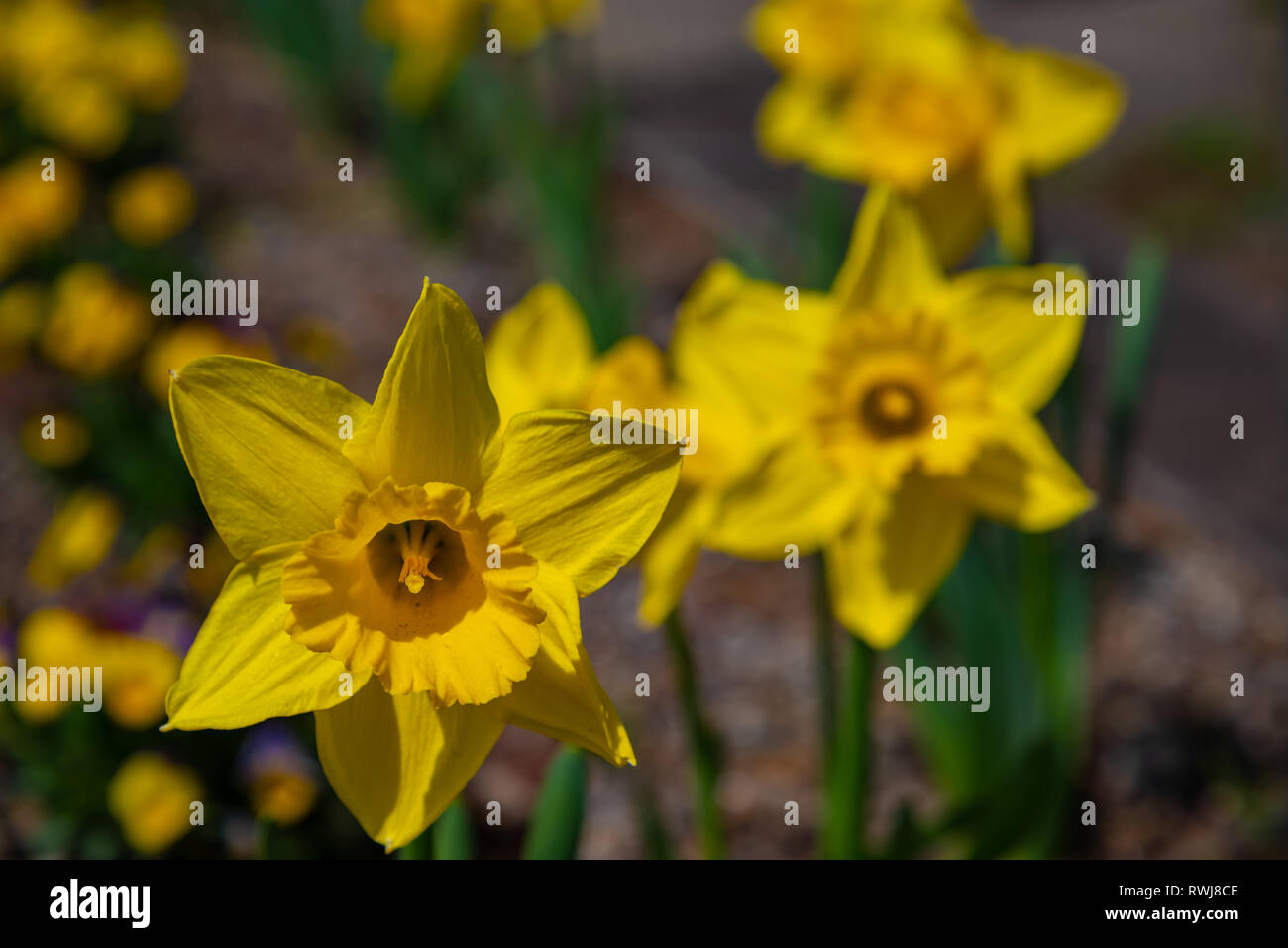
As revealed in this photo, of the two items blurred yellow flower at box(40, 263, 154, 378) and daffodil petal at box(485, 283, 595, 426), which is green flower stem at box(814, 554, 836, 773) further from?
blurred yellow flower at box(40, 263, 154, 378)

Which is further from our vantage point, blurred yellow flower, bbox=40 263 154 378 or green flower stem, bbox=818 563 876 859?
blurred yellow flower, bbox=40 263 154 378

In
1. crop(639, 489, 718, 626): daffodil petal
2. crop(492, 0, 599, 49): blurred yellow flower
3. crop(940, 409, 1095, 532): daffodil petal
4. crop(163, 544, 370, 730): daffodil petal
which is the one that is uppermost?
crop(492, 0, 599, 49): blurred yellow flower

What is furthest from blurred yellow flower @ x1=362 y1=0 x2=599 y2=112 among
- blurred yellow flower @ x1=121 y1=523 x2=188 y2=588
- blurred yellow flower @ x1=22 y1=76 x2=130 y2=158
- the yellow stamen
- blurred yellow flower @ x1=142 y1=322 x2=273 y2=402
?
the yellow stamen

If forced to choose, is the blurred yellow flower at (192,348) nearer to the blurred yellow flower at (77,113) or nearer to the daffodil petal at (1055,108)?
the daffodil petal at (1055,108)

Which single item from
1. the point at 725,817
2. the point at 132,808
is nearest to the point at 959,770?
the point at 725,817

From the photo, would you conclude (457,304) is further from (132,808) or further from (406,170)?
(406,170)

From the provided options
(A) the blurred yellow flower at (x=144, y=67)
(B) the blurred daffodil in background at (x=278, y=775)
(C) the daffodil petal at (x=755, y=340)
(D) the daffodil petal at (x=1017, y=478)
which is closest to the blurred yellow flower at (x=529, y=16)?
(A) the blurred yellow flower at (x=144, y=67)

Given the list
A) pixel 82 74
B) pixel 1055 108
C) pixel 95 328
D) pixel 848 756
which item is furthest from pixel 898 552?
pixel 82 74
